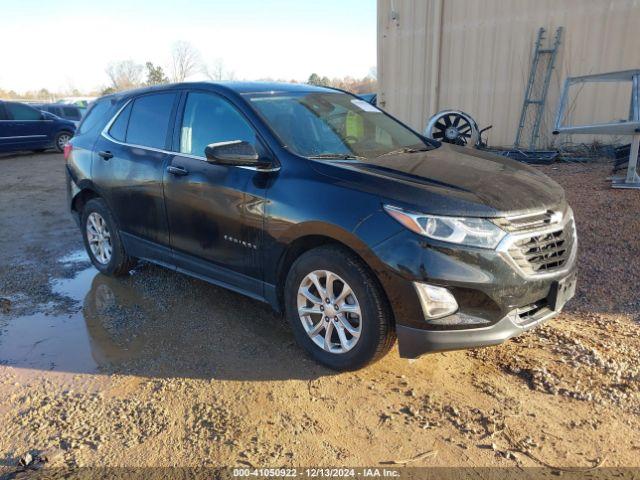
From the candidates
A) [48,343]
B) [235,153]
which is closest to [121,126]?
[235,153]

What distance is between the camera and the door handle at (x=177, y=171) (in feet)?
12.7

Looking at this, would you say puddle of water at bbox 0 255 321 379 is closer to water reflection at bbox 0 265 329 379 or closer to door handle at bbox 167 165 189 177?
water reflection at bbox 0 265 329 379

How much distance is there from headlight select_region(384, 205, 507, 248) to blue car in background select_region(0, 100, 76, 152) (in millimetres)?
15021

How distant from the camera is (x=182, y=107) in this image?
409cm

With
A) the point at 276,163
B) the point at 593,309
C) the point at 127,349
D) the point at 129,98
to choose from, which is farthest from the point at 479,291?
the point at 129,98

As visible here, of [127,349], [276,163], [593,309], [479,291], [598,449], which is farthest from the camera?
[593,309]

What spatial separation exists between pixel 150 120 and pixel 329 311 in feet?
8.01

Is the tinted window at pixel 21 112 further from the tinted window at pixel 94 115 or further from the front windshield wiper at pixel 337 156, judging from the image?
the front windshield wiper at pixel 337 156

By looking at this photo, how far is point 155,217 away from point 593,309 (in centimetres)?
360

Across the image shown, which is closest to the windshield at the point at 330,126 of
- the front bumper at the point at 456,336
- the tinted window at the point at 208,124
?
the tinted window at the point at 208,124

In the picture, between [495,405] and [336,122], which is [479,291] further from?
[336,122]

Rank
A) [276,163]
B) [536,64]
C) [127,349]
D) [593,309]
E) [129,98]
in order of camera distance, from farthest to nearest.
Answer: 1. [536,64]
2. [129,98]
3. [593,309]
4. [127,349]
5. [276,163]

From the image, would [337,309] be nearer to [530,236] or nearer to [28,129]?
[530,236]

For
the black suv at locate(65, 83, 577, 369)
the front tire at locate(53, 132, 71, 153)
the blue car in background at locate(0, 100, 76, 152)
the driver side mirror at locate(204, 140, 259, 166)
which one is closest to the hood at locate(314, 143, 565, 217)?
the black suv at locate(65, 83, 577, 369)
